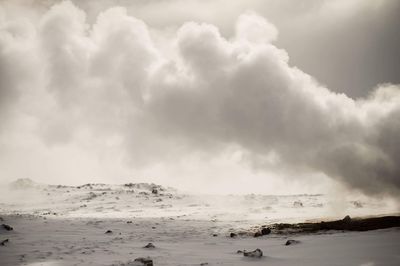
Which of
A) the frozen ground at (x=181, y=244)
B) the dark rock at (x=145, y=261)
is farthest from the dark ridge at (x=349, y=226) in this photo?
the dark rock at (x=145, y=261)

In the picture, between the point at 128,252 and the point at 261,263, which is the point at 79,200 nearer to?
the point at 128,252

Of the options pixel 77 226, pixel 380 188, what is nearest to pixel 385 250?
pixel 77 226

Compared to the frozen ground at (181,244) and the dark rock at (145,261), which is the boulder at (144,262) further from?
the frozen ground at (181,244)

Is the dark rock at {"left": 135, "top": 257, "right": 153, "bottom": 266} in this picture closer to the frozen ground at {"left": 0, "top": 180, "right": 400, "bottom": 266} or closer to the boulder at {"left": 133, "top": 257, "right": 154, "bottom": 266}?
the boulder at {"left": 133, "top": 257, "right": 154, "bottom": 266}

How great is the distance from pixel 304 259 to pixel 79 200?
28054 mm

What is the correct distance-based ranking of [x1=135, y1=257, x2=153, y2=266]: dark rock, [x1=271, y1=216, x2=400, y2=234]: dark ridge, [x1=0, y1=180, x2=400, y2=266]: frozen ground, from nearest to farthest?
1. [x1=135, y1=257, x2=153, y2=266]: dark rock
2. [x1=0, y1=180, x2=400, y2=266]: frozen ground
3. [x1=271, y1=216, x2=400, y2=234]: dark ridge

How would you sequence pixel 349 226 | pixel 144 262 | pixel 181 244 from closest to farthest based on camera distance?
pixel 144 262 < pixel 181 244 < pixel 349 226

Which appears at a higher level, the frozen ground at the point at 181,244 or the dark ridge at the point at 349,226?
the dark ridge at the point at 349,226

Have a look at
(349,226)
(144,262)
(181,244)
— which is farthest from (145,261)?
(349,226)

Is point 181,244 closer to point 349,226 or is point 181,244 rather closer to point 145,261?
point 145,261

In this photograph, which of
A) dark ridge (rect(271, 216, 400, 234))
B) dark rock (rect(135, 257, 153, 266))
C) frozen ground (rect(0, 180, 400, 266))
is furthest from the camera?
dark ridge (rect(271, 216, 400, 234))

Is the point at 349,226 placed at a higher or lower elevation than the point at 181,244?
higher

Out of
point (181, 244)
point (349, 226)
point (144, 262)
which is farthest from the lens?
point (349, 226)

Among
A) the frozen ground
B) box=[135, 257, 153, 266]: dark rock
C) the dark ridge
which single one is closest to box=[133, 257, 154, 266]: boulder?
box=[135, 257, 153, 266]: dark rock
